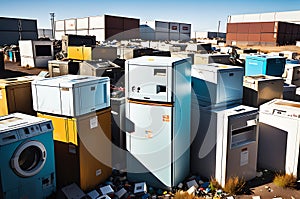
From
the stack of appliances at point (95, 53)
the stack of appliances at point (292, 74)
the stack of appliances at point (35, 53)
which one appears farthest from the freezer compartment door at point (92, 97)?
the stack of appliances at point (35, 53)

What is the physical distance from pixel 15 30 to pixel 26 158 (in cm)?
2682

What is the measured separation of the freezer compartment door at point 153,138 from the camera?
3.46 meters

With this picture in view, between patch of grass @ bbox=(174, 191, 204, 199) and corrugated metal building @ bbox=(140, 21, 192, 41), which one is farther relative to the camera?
→ corrugated metal building @ bbox=(140, 21, 192, 41)

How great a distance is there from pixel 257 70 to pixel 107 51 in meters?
4.32

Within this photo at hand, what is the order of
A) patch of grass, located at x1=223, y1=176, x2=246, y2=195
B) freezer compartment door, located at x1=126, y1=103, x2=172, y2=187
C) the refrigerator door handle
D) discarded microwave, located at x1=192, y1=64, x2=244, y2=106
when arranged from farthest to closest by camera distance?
1. discarded microwave, located at x1=192, y1=64, x2=244, y2=106
2. the refrigerator door handle
3. patch of grass, located at x1=223, y1=176, x2=246, y2=195
4. freezer compartment door, located at x1=126, y1=103, x2=172, y2=187

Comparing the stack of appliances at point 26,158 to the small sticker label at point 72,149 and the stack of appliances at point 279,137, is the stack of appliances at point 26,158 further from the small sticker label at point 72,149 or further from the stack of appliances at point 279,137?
the stack of appliances at point 279,137

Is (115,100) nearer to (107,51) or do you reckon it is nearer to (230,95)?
(230,95)

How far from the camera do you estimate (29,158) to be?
10.2ft

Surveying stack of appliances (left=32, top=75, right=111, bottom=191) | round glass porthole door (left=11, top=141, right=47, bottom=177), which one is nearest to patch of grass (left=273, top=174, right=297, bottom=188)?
stack of appliances (left=32, top=75, right=111, bottom=191)

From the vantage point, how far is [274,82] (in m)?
4.52

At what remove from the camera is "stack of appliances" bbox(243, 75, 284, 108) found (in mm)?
4320

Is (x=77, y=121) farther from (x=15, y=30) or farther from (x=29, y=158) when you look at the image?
(x=15, y=30)

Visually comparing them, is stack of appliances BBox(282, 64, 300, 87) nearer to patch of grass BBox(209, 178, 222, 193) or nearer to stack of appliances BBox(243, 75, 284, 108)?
stack of appliances BBox(243, 75, 284, 108)

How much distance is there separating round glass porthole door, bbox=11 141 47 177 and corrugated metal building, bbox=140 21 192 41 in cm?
3454
